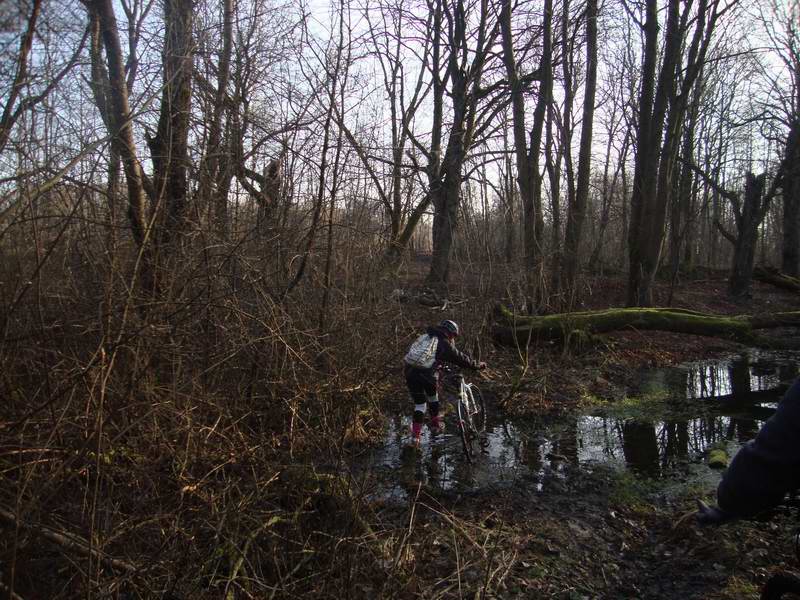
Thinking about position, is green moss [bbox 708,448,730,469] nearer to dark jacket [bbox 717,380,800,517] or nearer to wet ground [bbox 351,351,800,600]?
wet ground [bbox 351,351,800,600]

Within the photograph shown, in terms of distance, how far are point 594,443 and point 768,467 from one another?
18.8 ft

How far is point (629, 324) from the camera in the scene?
39.5ft

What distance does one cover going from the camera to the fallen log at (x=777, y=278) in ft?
73.3

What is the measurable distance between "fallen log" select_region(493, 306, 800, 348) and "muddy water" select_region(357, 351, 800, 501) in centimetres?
197

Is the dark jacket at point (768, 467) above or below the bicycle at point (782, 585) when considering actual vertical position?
above

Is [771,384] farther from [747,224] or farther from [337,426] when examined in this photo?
[747,224]

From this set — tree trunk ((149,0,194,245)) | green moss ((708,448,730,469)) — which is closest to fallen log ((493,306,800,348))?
green moss ((708,448,730,469))

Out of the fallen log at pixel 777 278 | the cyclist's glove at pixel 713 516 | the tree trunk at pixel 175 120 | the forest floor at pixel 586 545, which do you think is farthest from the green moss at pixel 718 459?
the fallen log at pixel 777 278

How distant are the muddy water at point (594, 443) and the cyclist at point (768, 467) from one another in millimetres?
3061

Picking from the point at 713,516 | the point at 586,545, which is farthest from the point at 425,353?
the point at 713,516

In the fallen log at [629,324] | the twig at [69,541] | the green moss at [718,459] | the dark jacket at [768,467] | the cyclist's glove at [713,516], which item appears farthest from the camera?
the fallen log at [629,324]

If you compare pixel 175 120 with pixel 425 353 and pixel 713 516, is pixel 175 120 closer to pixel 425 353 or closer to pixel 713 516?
pixel 425 353

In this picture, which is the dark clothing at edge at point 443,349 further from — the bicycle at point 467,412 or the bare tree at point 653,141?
the bare tree at point 653,141

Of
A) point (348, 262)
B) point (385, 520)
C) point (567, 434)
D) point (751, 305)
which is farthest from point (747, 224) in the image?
point (385, 520)
